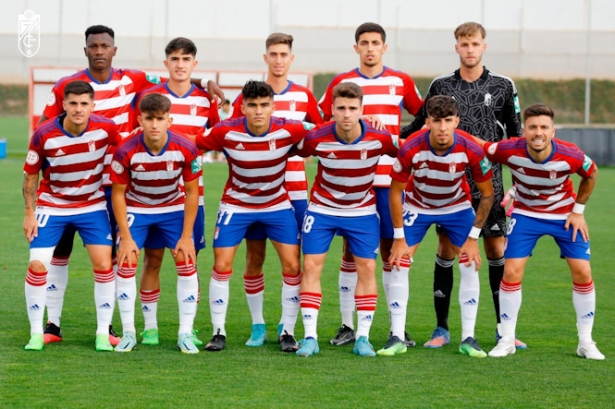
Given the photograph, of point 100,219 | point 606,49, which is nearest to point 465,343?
point 100,219

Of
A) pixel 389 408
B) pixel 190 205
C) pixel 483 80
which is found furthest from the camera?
pixel 483 80

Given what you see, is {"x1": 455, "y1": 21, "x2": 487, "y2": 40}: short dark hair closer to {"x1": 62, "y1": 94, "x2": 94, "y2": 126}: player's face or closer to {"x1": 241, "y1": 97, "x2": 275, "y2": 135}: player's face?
{"x1": 241, "y1": 97, "x2": 275, "y2": 135}: player's face

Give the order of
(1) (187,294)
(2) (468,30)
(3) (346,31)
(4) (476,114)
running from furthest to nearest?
1. (3) (346,31)
2. (4) (476,114)
3. (2) (468,30)
4. (1) (187,294)

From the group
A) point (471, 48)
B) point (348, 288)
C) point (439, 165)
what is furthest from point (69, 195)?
point (471, 48)

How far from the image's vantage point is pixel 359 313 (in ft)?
21.6

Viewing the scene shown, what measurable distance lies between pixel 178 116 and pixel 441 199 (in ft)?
6.26

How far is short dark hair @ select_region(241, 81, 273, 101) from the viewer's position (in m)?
6.41

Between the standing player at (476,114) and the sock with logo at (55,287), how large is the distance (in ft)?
8.36

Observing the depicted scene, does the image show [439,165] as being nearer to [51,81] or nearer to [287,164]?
[287,164]

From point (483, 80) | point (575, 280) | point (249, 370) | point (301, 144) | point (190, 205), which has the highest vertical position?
point (483, 80)

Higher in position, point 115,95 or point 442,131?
point 115,95

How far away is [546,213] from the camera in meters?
6.55

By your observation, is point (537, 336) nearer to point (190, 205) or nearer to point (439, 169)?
point (439, 169)

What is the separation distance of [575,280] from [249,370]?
2230 mm
